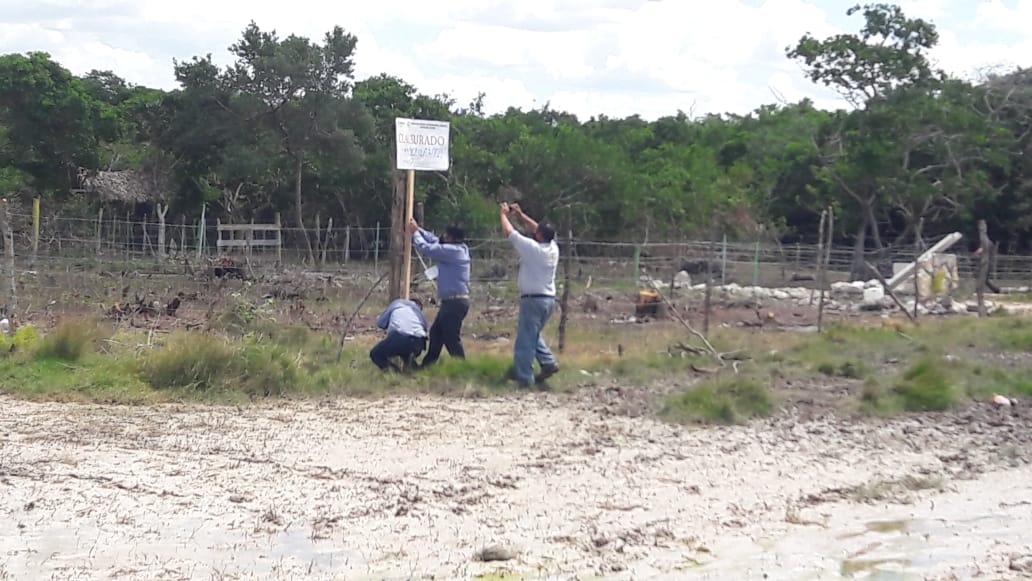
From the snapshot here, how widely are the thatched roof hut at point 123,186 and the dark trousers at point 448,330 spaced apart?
25967 mm

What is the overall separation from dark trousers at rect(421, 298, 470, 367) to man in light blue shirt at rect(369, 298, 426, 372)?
0.66 feet

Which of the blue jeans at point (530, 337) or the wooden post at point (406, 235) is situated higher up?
the wooden post at point (406, 235)

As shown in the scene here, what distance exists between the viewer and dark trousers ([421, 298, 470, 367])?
41.5ft

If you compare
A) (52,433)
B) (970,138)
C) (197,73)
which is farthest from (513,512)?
(970,138)

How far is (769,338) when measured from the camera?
1778cm

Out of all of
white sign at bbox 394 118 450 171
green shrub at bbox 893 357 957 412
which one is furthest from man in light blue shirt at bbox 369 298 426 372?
green shrub at bbox 893 357 957 412

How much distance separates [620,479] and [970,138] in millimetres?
30767

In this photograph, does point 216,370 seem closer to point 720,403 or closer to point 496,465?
point 496,465

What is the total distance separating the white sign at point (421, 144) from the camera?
41.2 feet

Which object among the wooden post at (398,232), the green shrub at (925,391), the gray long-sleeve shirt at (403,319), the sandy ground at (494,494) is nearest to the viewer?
the sandy ground at (494,494)

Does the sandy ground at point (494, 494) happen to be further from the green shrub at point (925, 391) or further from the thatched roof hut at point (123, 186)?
the thatched roof hut at point (123, 186)

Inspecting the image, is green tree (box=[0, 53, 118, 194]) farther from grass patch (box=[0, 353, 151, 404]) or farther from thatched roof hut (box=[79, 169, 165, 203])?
grass patch (box=[0, 353, 151, 404])

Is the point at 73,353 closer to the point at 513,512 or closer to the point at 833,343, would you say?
the point at 513,512

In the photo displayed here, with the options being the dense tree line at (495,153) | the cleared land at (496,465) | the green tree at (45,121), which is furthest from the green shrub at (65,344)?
the green tree at (45,121)
